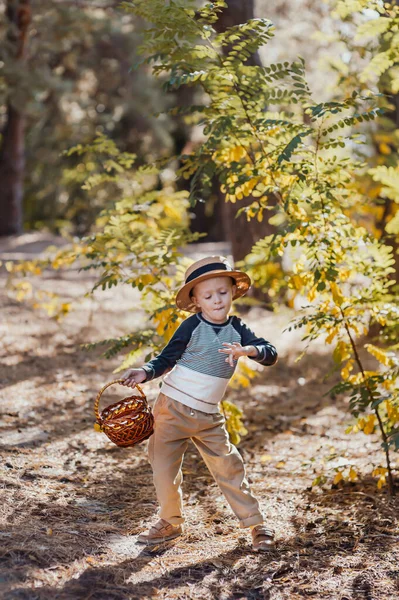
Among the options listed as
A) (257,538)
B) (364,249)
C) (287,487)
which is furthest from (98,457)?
(364,249)

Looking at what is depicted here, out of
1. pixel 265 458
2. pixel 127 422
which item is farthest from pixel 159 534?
pixel 265 458

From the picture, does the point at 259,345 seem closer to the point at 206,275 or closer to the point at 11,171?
the point at 206,275

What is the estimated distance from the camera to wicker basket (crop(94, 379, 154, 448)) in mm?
3295

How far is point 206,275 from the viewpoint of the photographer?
3.36 m

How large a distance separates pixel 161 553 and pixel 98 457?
59.8 inches

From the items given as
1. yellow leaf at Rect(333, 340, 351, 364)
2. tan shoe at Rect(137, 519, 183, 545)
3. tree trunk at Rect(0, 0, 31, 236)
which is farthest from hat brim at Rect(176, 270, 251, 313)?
tree trunk at Rect(0, 0, 31, 236)

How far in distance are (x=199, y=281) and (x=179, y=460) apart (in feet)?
2.93

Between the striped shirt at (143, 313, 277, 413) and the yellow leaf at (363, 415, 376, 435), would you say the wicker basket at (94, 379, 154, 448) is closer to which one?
the striped shirt at (143, 313, 277, 413)

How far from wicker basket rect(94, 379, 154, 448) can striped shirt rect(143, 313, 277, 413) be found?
179 millimetres

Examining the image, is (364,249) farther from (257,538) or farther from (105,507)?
(105,507)

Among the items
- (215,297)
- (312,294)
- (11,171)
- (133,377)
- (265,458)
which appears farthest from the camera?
(11,171)

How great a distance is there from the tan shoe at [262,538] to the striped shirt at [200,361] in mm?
611

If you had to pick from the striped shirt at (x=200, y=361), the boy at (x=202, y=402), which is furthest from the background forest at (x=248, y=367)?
the striped shirt at (x=200, y=361)

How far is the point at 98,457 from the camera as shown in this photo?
4.75 m
